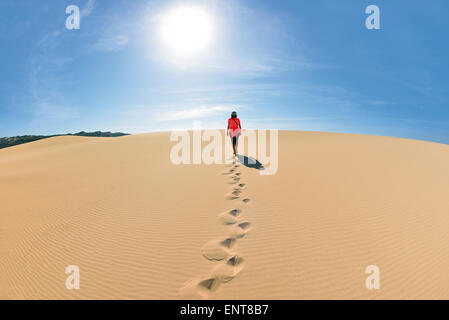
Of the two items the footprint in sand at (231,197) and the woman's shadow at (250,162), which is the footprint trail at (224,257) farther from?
the woman's shadow at (250,162)

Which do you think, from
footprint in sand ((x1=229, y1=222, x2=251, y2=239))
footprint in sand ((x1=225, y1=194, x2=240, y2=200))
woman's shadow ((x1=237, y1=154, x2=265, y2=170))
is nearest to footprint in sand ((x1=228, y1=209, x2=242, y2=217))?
footprint in sand ((x1=229, y1=222, x2=251, y2=239))

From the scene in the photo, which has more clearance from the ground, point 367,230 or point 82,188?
point 82,188

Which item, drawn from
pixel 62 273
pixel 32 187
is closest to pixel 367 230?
pixel 62 273

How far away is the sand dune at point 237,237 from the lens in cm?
253

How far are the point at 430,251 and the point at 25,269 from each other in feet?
21.3

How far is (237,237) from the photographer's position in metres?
3.41

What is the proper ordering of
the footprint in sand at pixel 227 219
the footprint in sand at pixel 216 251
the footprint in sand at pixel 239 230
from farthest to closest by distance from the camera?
the footprint in sand at pixel 227 219, the footprint in sand at pixel 239 230, the footprint in sand at pixel 216 251

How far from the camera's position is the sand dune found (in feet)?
8.31

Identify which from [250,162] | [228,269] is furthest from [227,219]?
[250,162]

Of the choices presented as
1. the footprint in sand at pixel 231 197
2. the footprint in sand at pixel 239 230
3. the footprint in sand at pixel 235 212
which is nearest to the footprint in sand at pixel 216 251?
the footprint in sand at pixel 239 230

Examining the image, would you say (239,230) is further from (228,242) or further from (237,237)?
(228,242)

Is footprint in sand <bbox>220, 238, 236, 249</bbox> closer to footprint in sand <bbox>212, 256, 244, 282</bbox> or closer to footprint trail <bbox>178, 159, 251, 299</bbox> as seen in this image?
footprint trail <bbox>178, 159, 251, 299</bbox>

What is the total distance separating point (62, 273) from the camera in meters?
2.99
